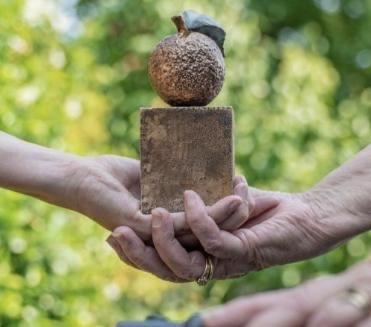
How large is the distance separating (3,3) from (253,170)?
8.44 ft

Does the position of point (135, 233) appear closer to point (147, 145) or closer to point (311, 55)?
point (147, 145)

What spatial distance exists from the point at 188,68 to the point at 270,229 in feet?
1.58

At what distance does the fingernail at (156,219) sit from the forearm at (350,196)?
1.60ft

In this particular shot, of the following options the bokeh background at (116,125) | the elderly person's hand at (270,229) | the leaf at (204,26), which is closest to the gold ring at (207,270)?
the elderly person's hand at (270,229)

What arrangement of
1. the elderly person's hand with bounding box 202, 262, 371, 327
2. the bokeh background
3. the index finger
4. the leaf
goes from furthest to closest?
the bokeh background, the leaf, the index finger, the elderly person's hand with bounding box 202, 262, 371, 327

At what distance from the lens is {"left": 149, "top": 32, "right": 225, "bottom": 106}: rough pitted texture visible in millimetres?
2500

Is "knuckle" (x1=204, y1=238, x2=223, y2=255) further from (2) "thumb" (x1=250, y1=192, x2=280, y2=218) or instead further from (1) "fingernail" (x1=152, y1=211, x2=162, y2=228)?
(2) "thumb" (x1=250, y1=192, x2=280, y2=218)

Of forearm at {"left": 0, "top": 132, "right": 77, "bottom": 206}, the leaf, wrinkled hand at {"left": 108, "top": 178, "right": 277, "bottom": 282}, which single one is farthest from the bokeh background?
the leaf

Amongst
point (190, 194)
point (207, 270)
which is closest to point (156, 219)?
point (190, 194)

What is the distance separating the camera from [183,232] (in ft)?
8.32

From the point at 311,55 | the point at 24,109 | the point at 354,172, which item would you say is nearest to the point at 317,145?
the point at 311,55

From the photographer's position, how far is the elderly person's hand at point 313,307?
3.77ft

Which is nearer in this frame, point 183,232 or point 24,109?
point 183,232

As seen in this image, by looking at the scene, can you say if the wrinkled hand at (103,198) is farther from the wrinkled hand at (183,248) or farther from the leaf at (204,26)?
the leaf at (204,26)
